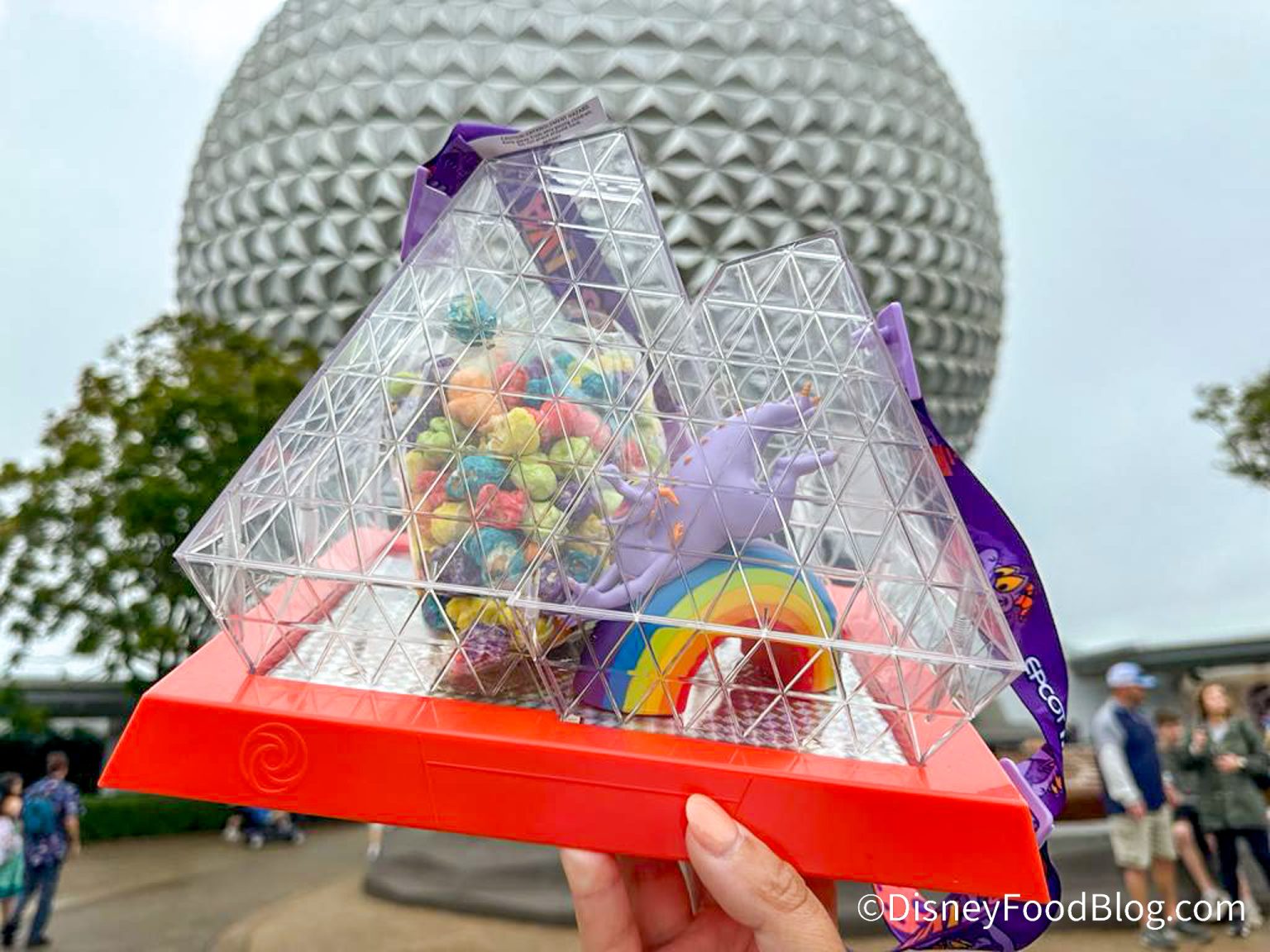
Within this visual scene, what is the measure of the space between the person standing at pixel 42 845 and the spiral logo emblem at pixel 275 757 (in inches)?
224

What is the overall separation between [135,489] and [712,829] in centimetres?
1063

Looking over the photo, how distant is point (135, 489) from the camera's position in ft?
33.5

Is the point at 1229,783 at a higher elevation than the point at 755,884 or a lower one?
lower

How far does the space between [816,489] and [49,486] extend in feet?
39.4

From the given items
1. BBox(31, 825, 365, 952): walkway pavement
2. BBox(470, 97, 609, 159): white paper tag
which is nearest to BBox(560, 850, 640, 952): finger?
BBox(470, 97, 609, 159): white paper tag

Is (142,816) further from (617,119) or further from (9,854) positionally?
(617,119)

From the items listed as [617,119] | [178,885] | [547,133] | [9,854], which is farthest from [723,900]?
[617,119]

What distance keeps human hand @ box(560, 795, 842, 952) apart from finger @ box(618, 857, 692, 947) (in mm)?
21

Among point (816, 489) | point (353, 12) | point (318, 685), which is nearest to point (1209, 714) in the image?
point (816, 489)

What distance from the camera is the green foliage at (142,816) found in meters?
10.0

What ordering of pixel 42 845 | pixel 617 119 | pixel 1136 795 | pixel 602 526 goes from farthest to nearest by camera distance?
pixel 617 119, pixel 42 845, pixel 1136 795, pixel 602 526

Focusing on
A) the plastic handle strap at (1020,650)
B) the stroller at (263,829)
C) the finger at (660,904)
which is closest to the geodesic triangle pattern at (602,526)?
the plastic handle strap at (1020,650)

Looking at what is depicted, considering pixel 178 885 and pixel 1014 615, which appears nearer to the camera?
pixel 1014 615

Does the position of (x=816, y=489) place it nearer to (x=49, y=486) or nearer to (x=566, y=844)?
(x=566, y=844)
